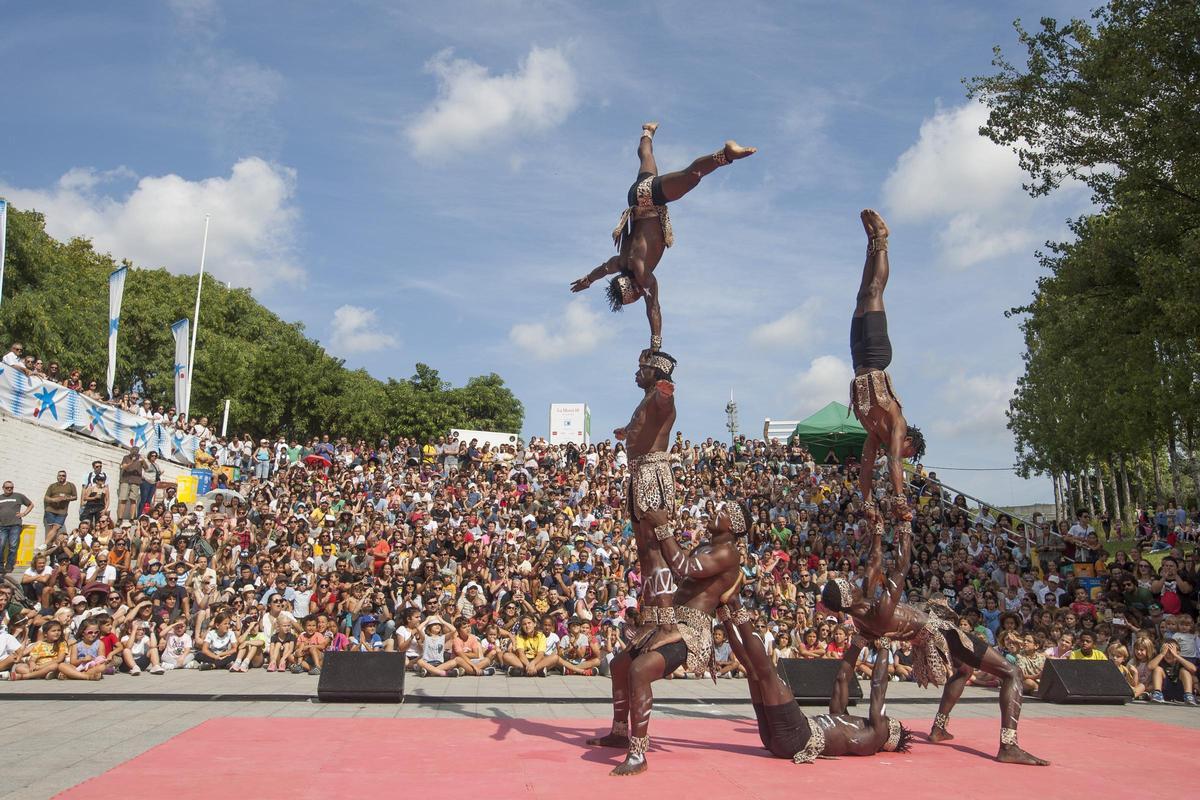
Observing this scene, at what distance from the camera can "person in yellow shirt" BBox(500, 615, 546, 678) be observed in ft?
38.3

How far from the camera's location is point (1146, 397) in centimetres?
1778

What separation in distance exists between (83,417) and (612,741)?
15.3 meters

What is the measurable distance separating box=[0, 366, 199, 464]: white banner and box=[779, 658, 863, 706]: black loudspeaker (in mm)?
14431

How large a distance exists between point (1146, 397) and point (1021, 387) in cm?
1829

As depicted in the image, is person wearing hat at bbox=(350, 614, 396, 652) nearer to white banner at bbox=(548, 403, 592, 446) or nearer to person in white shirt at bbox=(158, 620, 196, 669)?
person in white shirt at bbox=(158, 620, 196, 669)

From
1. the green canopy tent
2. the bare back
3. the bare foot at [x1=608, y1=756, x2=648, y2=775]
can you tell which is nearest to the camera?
the bare foot at [x1=608, y1=756, x2=648, y2=775]

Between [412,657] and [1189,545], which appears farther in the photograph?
[1189,545]

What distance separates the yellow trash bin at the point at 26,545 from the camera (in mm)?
14898

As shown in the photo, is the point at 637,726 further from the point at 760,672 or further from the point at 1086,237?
the point at 1086,237

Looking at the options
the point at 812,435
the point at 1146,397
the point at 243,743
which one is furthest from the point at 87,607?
the point at 1146,397

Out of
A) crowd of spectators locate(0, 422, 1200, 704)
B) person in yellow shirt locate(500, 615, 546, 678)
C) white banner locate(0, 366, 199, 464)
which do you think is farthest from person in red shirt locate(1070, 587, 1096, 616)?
white banner locate(0, 366, 199, 464)

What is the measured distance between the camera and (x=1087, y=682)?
9.77 metres

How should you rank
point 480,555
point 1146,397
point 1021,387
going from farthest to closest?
point 1021,387 < point 1146,397 < point 480,555

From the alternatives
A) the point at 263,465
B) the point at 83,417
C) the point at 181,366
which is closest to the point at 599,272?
the point at 83,417
